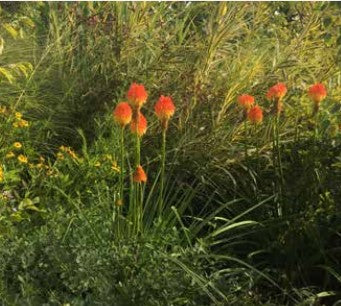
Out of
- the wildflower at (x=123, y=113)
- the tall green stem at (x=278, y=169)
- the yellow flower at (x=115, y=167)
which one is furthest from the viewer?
the yellow flower at (x=115, y=167)

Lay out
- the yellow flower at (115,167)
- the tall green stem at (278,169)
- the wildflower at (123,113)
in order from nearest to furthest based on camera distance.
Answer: the wildflower at (123,113)
the tall green stem at (278,169)
the yellow flower at (115,167)

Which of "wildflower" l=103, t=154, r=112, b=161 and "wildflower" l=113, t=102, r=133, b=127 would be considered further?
"wildflower" l=103, t=154, r=112, b=161

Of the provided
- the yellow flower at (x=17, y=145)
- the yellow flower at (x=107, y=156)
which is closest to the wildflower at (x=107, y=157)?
the yellow flower at (x=107, y=156)

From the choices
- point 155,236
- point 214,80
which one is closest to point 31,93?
point 214,80

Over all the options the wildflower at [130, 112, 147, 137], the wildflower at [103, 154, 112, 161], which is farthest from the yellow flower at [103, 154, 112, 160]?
the wildflower at [130, 112, 147, 137]

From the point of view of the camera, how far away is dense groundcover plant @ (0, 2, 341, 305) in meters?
2.85

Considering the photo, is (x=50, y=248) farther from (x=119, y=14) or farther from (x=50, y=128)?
(x=119, y=14)

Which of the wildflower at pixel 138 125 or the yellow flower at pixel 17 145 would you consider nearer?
the wildflower at pixel 138 125

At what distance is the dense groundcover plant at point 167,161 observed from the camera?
9.35 ft

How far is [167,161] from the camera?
167 inches

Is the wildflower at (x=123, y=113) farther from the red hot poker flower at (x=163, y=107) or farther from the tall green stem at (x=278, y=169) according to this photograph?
the tall green stem at (x=278, y=169)

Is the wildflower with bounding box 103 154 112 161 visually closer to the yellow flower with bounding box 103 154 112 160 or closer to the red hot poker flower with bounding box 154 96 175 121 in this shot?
Answer: the yellow flower with bounding box 103 154 112 160

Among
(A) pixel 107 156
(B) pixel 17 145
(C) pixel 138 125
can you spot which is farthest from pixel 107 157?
(C) pixel 138 125

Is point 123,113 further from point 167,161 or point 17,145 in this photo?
point 167,161
